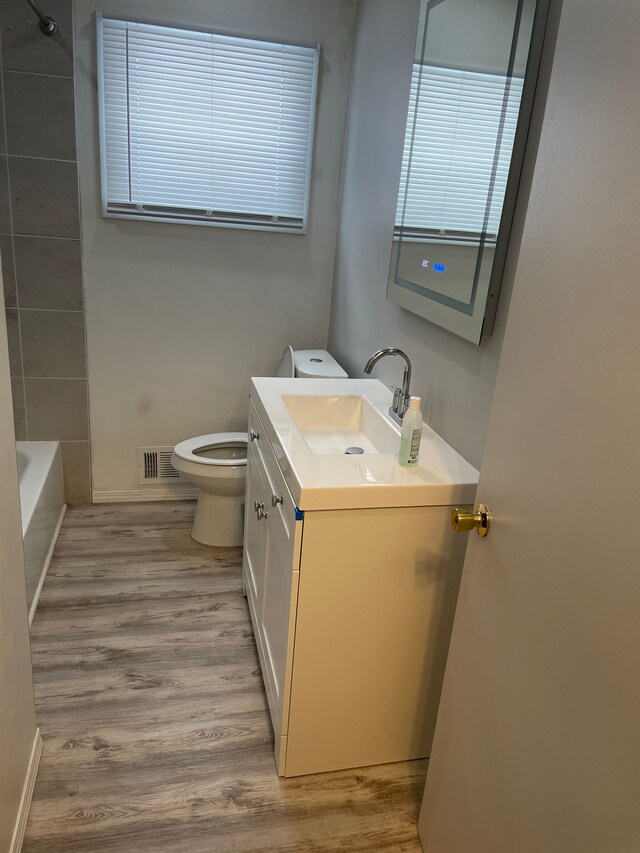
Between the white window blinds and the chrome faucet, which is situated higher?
the white window blinds

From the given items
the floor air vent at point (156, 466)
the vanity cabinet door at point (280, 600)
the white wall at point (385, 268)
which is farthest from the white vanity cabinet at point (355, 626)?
the floor air vent at point (156, 466)

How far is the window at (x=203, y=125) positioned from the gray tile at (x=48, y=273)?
28 centimetres

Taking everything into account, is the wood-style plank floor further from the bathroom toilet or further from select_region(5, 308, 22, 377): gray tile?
select_region(5, 308, 22, 377): gray tile

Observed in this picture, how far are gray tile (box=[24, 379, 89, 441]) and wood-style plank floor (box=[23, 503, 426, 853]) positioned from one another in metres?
0.66

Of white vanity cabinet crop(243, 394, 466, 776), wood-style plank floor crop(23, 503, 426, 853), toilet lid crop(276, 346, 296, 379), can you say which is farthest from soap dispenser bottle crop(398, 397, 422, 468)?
toilet lid crop(276, 346, 296, 379)

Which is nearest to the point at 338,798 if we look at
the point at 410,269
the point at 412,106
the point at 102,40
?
the point at 410,269

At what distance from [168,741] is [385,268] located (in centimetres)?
174

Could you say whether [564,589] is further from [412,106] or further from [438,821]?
[412,106]

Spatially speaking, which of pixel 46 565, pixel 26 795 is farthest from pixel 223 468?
pixel 26 795

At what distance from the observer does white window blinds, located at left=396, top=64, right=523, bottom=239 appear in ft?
5.26

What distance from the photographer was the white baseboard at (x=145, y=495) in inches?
130

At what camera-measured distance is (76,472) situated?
10.5ft

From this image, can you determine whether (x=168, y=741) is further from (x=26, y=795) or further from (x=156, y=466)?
(x=156, y=466)

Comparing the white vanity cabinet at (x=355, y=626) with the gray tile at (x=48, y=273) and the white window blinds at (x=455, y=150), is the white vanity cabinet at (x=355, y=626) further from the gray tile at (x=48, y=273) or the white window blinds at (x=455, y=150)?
the gray tile at (x=48, y=273)
